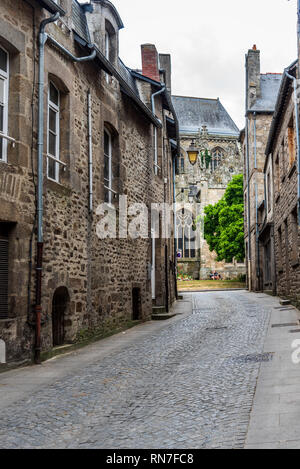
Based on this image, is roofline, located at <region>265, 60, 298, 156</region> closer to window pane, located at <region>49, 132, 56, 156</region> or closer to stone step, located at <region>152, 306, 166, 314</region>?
window pane, located at <region>49, 132, 56, 156</region>

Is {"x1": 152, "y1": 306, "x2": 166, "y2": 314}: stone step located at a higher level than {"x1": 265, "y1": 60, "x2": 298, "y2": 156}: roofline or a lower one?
lower

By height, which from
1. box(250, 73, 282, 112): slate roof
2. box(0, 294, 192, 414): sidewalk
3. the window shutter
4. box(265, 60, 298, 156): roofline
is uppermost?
box(250, 73, 282, 112): slate roof

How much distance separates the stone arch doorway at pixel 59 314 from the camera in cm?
1001

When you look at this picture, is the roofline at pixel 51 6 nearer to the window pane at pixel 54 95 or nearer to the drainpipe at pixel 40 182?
the drainpipe at pixel 40 182

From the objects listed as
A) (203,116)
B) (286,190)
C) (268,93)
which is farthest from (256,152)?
(203,116)

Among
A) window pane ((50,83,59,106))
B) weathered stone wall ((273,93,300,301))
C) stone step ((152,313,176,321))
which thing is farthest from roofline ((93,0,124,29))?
stone step ((152,313,176,321))

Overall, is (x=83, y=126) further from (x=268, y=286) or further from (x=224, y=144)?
(x=224, y=144)

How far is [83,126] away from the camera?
11.1 m

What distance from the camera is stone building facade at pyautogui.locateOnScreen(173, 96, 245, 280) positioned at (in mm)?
52156

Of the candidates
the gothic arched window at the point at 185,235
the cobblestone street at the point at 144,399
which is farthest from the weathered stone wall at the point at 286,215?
the gothic arched window at the point at 185,235

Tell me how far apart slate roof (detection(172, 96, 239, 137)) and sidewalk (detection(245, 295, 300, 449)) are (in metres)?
59.9

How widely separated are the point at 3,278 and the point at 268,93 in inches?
958

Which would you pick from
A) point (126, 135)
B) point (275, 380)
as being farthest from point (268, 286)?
point (275, 380)

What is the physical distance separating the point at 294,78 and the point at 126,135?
4316 millimetres
